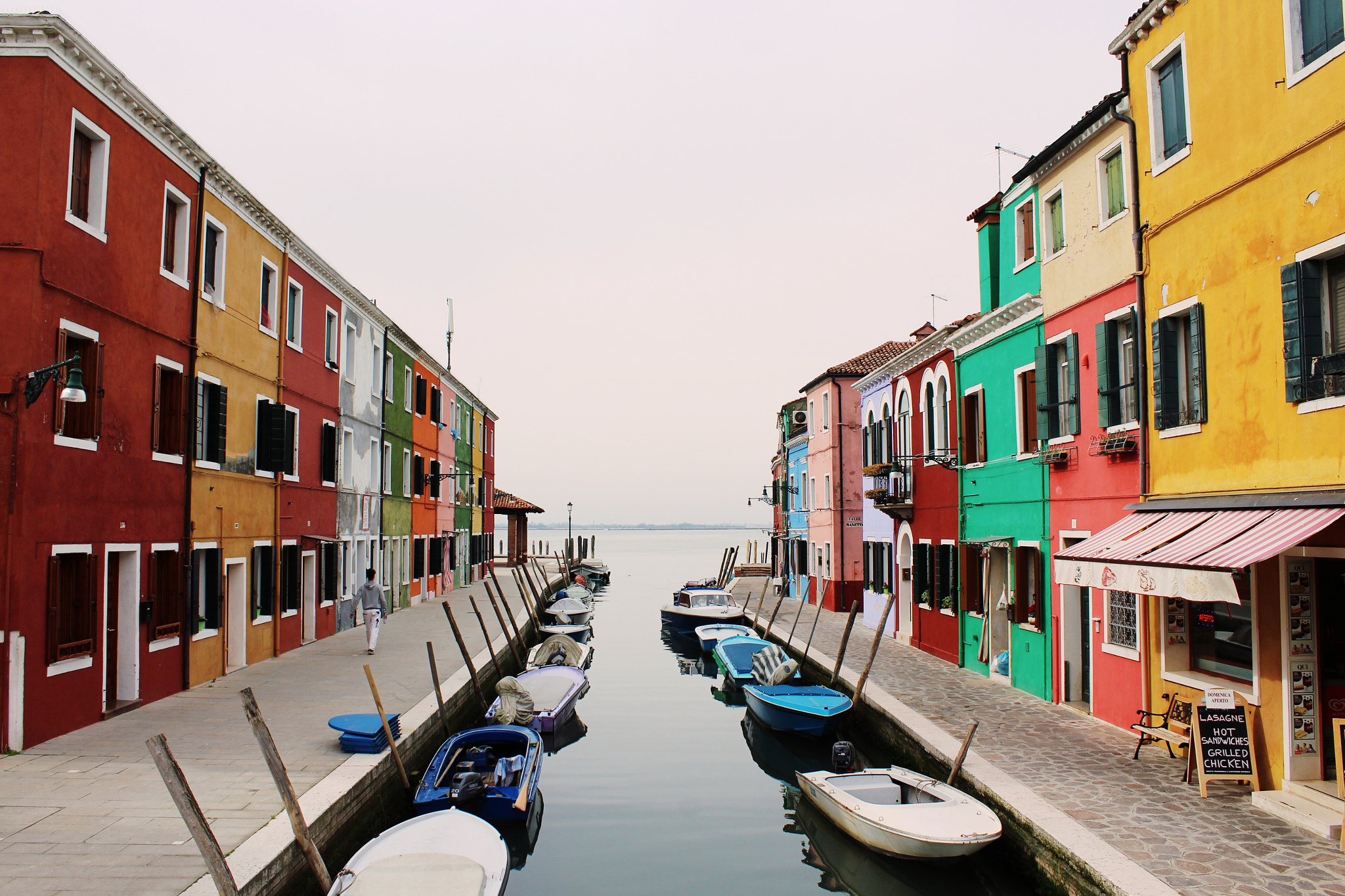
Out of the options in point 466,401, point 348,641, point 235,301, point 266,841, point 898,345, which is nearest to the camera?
point 266,841

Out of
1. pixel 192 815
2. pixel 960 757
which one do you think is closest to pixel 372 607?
pixel 960 757

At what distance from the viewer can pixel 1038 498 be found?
1473 cm

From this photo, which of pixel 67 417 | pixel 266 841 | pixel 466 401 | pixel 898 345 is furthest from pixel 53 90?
pixel 466 401

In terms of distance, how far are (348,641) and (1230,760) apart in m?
18.2

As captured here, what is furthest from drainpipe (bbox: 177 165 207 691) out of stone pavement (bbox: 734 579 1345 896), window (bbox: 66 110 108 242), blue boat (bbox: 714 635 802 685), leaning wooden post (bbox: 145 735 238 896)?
stone pavement (bbox: 734 579 1345 896)

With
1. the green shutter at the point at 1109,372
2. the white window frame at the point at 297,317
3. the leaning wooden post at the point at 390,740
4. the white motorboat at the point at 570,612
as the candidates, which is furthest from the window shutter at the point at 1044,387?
the white motorboat at the point at 570,612

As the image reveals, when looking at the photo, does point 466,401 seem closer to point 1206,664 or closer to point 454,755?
point 454,755

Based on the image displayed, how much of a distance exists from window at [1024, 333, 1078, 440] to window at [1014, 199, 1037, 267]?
202cm

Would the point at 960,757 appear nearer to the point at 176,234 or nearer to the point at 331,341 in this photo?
the point at 176,234

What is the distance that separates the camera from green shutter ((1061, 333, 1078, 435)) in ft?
44.6

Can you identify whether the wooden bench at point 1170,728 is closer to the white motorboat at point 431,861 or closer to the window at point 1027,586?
the window at point 1027,586

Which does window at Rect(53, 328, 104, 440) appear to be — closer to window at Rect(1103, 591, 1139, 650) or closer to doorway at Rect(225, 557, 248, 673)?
doorway at Rect(225, 557, 248, 673)

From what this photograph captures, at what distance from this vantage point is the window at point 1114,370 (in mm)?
12477

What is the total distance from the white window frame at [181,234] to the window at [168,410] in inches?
56.3
